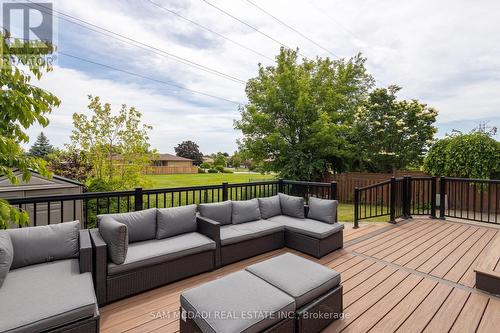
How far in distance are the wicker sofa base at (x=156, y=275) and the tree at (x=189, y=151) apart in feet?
153

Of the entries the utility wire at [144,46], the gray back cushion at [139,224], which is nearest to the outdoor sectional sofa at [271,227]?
the gray back cushion at [139,224]

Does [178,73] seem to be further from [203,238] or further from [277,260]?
[277,260]

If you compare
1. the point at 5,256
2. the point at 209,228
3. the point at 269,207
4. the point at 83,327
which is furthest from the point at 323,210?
the point at 5,256

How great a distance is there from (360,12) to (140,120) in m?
6.69

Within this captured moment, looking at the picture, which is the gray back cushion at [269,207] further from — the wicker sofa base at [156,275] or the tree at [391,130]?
the tree at [391,130]

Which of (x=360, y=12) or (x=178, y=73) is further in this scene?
(x=178, y=73)

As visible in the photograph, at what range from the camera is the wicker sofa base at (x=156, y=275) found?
7.49 ft

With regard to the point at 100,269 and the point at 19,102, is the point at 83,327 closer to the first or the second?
the point at 100,269

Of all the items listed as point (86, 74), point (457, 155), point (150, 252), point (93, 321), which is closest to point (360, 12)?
point (457, 155)

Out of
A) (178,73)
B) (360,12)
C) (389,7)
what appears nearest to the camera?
(389,7)

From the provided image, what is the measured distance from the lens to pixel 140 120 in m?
7.08

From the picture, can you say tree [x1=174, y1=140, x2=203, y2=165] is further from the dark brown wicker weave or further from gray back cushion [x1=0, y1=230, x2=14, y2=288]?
gray back cushion [x1=0, y1=230, x2=14, y2=288]

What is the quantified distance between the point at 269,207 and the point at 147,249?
2.19 metres

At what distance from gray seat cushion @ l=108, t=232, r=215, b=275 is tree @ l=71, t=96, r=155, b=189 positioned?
449cm
